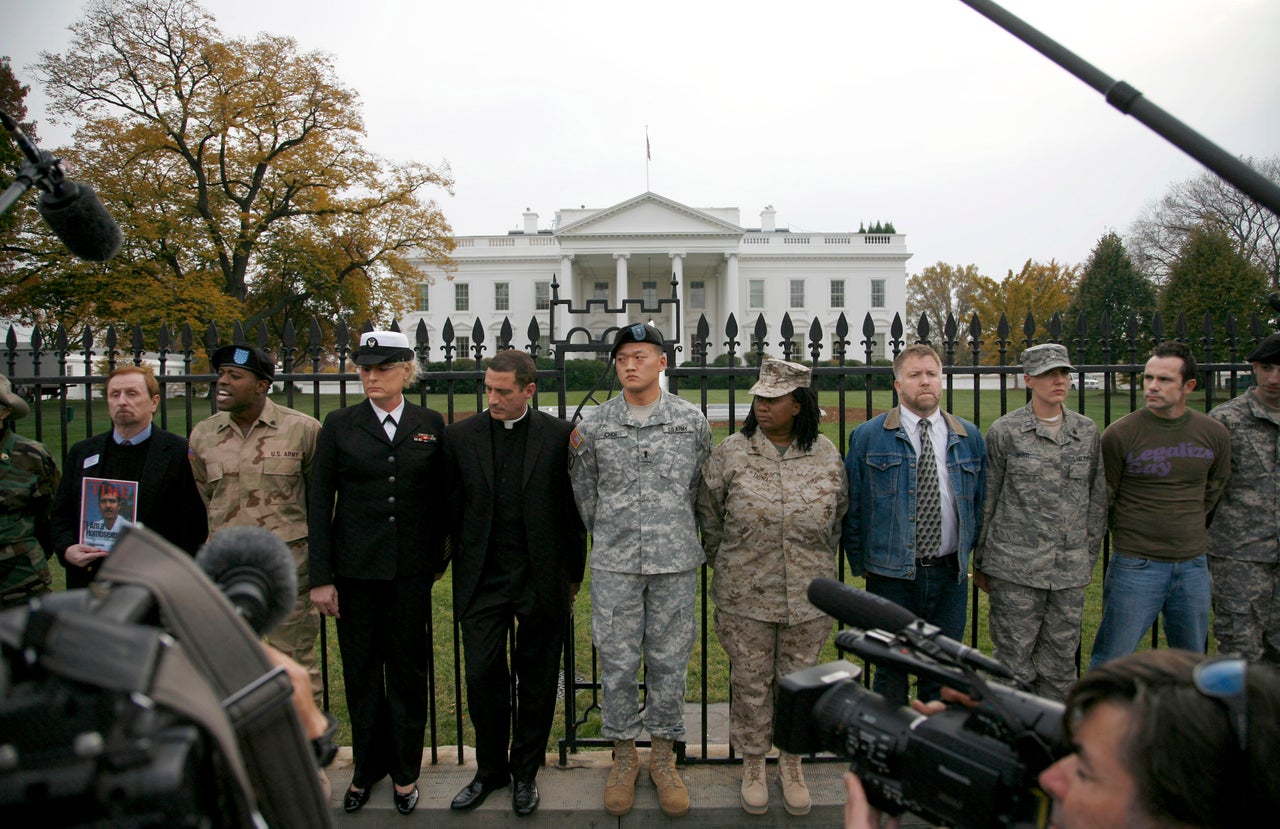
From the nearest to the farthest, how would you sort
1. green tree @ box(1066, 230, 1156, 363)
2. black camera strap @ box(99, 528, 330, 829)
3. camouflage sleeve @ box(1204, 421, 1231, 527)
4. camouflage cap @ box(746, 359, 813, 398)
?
black camera strap @ box(99, 528, 330, 829), camouflage cap @ box(746, 359, 813, 398), camouflage sleeve @ box(1204, 421, 1231, 527), green tree @ box(1066, 230, 1156, 363)

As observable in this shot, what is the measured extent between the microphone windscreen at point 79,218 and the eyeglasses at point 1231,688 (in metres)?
2.39

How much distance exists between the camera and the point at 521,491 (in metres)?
3.57

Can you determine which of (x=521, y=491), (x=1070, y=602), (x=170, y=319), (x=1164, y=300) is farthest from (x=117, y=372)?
(x=1164, y=300)

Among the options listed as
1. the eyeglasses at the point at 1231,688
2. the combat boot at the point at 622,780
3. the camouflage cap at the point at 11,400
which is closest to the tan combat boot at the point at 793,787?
the combat boot at the point at 622,780

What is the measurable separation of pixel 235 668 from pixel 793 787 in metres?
3.12

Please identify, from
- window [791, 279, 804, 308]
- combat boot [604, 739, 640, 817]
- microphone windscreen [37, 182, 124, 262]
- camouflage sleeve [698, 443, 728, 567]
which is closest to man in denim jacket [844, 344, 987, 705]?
camouflage sleeve [698, 443, 728, 567]

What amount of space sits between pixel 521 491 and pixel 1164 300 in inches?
1016

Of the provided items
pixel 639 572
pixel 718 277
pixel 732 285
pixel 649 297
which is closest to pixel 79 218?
pixel 639 572

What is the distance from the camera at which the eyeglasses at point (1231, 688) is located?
0.96m

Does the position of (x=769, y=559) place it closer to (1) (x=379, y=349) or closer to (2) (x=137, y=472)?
(1) (x=379, y=349)

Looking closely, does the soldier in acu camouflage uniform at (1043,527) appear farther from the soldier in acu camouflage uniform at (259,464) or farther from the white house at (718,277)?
the white house at (718,277)

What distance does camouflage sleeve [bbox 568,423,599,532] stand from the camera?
3594 millimetres

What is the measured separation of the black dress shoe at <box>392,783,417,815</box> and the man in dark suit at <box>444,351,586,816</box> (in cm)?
19

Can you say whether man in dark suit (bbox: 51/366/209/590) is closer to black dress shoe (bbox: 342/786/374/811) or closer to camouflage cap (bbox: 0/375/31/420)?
camouflage cap (bbox: 0/375/31/420)
